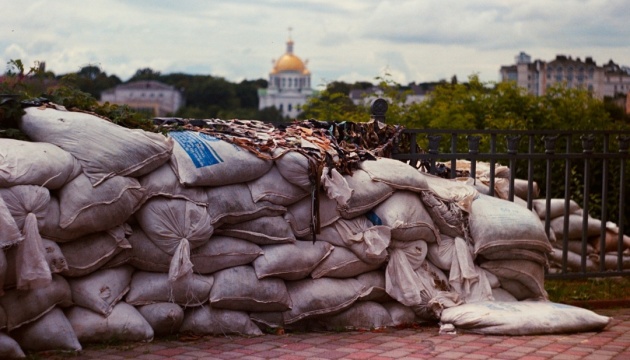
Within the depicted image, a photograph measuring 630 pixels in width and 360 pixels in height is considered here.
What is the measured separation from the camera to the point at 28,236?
522 cm

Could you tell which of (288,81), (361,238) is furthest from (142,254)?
(288,81)

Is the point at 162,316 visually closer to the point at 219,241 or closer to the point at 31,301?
the point at 219,241

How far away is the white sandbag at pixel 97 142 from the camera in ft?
18.6

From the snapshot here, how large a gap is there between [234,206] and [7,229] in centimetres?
156

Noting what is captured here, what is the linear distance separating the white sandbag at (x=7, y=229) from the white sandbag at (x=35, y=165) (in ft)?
0.74

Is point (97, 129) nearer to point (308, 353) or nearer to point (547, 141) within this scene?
point (308, 353)

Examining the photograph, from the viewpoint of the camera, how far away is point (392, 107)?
59.7 ft

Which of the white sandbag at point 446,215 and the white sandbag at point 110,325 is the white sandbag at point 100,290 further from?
the white sandbag at point 446,215

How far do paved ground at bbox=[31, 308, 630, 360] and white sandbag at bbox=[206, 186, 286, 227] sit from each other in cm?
77

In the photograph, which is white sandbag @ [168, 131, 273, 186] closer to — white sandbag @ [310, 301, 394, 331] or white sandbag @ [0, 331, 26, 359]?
white sandbag @ [310, 301, 394, 331]

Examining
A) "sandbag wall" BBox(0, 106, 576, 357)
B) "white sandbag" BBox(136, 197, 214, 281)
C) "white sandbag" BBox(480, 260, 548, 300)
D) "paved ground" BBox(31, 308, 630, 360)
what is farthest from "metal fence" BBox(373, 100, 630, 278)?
"white sandbag" BBox(136, 197, 214, 281)

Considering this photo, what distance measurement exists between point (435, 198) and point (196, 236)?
1930 mm

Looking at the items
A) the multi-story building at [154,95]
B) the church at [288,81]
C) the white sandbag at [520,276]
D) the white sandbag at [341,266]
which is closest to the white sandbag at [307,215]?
the white sandbag at [341,266]

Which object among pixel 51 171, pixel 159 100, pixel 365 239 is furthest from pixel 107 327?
pixel 159 100
